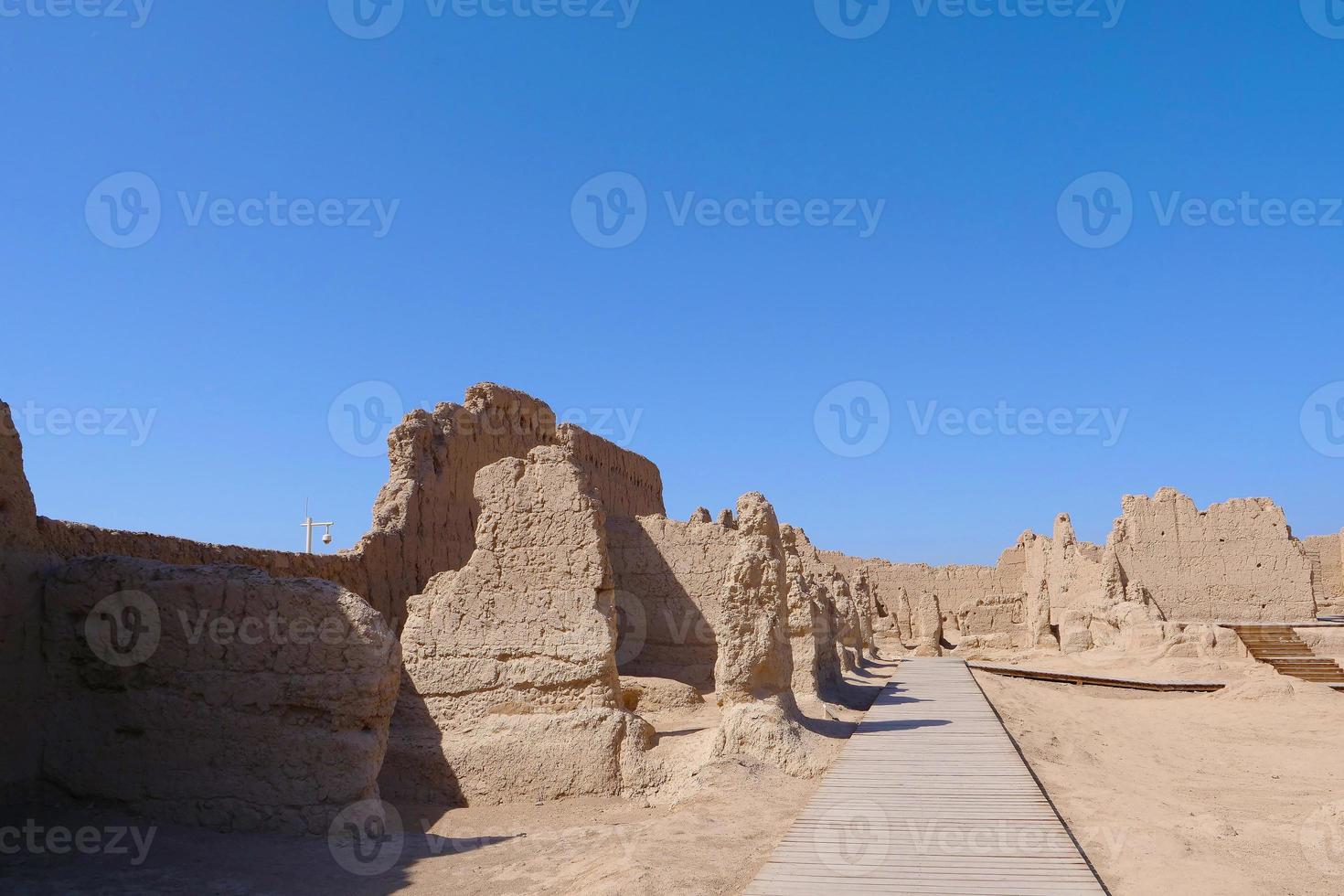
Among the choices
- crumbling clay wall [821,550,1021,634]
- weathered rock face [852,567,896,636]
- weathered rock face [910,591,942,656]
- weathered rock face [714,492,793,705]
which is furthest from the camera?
crumbling clay wall [821,550,1021,634]

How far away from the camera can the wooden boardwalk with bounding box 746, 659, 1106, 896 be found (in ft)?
18.7

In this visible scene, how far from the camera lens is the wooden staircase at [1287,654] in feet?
63.1

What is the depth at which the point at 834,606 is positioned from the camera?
64.9 feet

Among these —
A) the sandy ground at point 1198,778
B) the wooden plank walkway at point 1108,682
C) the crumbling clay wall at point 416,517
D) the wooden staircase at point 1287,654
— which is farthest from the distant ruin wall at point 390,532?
the wooden staircase at point 1287,654

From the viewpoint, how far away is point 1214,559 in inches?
1008

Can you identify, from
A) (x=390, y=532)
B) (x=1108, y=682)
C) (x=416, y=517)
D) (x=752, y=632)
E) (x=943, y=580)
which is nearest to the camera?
(x=752, y=632)

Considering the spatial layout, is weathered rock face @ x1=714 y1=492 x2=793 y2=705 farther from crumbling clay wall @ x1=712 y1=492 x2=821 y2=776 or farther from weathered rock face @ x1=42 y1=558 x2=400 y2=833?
weathered rock face @ x1=42 y1=558 x2=400 y2=833

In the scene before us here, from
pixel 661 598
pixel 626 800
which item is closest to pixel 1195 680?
pixel 661 598

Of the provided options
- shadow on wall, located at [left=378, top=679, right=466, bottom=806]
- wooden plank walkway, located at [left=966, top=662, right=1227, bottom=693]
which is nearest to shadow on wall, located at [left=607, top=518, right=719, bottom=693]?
shadow on wall, located at [left=378, top=679, right=466, bottom=806]

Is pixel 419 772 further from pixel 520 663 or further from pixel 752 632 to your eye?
pixel 752 632

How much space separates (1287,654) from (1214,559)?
5300 millimetres

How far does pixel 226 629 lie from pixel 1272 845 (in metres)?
8.69

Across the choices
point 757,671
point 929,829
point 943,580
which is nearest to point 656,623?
point 757,671

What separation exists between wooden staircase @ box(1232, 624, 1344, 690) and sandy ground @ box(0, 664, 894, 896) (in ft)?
52.1
